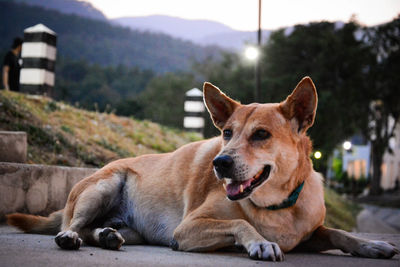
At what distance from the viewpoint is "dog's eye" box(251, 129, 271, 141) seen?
378cm

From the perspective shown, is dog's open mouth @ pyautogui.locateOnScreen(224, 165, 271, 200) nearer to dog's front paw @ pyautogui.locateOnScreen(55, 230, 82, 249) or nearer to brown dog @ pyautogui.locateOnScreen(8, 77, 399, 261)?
brown dog @ pyautogui.locateOnScreen(8, 77, 399, 261)

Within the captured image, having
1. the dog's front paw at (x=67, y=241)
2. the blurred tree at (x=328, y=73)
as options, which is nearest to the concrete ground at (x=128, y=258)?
the dog's front paw at (x=67, y=241)

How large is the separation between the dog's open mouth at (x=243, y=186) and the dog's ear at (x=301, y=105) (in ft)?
1.90

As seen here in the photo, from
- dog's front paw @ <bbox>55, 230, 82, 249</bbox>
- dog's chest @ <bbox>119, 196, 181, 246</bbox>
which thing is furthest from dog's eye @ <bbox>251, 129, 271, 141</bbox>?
dog's front paw @ <bbox>55, 230, 82, 249</bbox>

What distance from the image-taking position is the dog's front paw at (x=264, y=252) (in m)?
3.28

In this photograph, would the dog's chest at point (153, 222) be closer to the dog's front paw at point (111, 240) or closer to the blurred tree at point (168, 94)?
the dog's front paw at point (111, 240)

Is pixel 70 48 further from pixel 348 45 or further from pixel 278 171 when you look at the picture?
pixel 278 171

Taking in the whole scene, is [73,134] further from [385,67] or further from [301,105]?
[385,67]

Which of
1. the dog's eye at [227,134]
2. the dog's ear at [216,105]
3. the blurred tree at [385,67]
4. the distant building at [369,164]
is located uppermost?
the blurred tree at [385,67]

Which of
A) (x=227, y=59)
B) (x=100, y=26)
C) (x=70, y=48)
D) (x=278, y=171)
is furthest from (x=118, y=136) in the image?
(x=100, y=26)

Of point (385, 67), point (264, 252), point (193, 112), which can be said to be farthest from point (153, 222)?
point (385, 67)

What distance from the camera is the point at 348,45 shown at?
1198 inches

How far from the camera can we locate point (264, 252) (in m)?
3.30

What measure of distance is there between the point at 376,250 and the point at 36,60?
9340 millimetres
